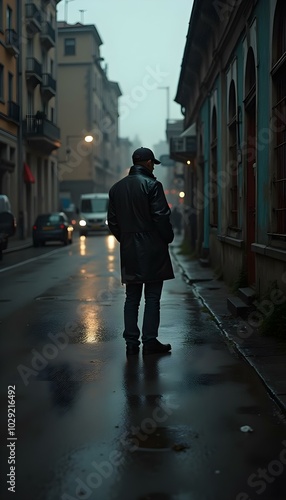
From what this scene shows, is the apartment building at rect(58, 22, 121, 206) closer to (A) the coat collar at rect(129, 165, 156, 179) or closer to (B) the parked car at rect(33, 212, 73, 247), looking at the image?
(B) the parked car at rect(33, 212, 73, 247)

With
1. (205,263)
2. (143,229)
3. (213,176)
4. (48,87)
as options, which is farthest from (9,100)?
(143,229)

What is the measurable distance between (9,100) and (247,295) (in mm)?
28916

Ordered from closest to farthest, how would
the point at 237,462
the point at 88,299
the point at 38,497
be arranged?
the point at 38,497, the point at 237,462, the point at 88,299

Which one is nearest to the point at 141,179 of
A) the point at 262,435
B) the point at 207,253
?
the point at 262,435

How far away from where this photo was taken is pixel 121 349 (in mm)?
7285

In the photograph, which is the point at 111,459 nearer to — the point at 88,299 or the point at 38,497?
the point at 38,497

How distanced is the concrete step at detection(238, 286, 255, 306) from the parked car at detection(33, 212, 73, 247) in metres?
23.1

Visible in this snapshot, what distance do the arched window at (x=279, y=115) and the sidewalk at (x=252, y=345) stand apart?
1275 millimetres

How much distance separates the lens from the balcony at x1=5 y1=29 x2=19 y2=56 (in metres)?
35.3

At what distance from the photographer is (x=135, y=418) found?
477 cm

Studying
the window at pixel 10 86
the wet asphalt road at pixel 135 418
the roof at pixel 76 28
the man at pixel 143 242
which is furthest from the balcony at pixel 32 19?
the man at pixel 143 242

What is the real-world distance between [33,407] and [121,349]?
2.28 metres

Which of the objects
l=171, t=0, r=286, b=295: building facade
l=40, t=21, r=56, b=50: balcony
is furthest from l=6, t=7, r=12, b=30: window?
l=171, t=0, r=286, b=295: building facade

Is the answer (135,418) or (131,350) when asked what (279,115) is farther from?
(135,418)
